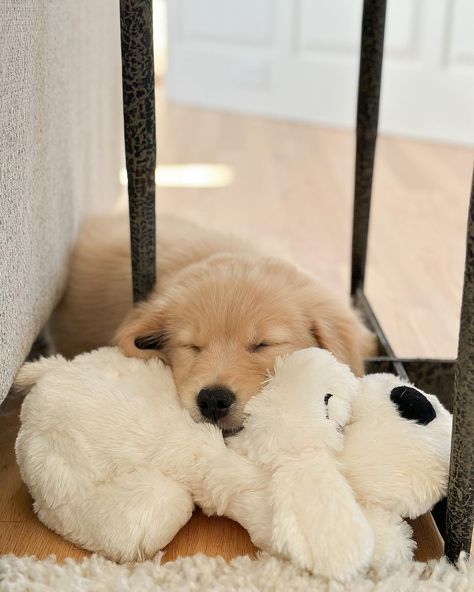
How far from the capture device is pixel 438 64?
4.00m

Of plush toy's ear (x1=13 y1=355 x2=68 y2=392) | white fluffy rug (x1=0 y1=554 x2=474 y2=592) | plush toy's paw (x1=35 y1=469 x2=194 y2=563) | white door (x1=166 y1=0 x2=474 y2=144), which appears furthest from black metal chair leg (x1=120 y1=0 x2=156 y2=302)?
white door (x1=166 y1=0 x2=474 y2=144)

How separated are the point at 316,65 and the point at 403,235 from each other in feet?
7.38

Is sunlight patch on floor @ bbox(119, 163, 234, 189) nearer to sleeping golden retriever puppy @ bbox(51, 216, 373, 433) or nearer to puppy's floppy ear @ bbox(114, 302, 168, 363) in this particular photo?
sleeping golden retriever puppy @ bbox(51, 216, 373, 433)

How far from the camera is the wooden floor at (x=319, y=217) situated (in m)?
1.06

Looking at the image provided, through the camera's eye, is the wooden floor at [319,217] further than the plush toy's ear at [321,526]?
Yes

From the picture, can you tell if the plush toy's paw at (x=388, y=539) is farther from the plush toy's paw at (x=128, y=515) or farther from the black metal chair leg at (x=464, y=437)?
the plush toy's paw at (x=128, y=515)

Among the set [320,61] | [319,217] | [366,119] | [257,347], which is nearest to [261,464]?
[257,347]

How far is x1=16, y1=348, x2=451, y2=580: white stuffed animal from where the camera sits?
2.94 ft

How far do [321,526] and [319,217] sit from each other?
6.51 feet

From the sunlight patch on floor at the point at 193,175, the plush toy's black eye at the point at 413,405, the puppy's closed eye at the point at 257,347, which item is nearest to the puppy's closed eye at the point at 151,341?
the puppy's closed eye at the point at 257,347

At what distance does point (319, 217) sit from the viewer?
2.77 m

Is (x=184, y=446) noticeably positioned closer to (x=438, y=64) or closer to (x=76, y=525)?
(x=76, y=525)

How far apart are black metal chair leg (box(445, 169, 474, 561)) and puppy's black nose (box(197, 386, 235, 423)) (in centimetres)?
32

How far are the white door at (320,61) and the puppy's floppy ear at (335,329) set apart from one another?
2947 millimetres
